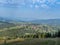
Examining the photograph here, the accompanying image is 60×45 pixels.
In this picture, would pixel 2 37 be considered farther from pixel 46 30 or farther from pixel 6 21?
pixel 46 30

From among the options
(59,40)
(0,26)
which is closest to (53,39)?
(59,40)

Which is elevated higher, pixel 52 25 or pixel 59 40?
pixel 52 25

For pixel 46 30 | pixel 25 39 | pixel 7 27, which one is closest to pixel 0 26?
Result: pixel 7 27

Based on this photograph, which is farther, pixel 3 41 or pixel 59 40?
pixel 59 40

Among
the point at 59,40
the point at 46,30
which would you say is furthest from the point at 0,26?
the point at 59,40

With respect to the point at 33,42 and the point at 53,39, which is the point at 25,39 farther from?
the point at 53,39

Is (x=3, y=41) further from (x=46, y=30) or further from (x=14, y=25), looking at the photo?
(x=46, y=30)

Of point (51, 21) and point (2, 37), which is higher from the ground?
point (51, 21)
